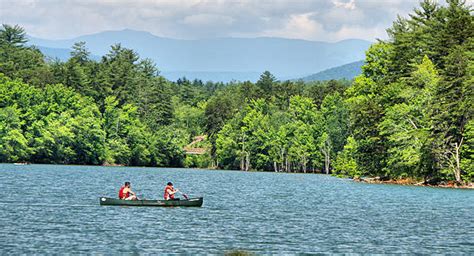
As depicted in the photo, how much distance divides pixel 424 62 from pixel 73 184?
1699 inches

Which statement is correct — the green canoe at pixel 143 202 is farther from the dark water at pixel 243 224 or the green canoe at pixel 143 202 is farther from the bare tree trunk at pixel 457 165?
the bare tree trunk at pixel 457 165

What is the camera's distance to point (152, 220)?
4572 cm

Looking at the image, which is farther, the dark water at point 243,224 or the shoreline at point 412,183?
the shoreline at point 412,183

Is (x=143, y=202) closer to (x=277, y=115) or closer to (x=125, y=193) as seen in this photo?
(x=125, y=193)

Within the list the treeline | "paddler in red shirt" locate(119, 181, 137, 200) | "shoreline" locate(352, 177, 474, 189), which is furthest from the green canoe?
"shoreline" locate(352, 177, 474, 189)

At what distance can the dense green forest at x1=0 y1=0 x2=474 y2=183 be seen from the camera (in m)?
83.0

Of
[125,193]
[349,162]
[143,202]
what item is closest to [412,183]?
[349,162]

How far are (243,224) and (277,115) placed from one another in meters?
115

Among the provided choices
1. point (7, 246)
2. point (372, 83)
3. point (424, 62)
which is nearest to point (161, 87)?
point (372, 83)

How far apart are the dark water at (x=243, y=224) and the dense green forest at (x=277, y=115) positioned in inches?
588

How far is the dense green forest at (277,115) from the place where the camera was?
272 feet

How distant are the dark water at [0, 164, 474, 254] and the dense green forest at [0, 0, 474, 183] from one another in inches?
588

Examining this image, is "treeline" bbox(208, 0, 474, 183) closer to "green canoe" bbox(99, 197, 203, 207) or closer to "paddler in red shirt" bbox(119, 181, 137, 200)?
"green canoe" bbox(99, 197, 203, 207)

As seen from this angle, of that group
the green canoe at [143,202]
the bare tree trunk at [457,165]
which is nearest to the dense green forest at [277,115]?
the bare tree trunk at [457,165]
